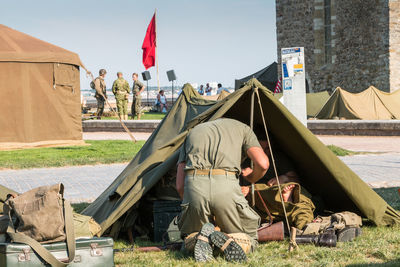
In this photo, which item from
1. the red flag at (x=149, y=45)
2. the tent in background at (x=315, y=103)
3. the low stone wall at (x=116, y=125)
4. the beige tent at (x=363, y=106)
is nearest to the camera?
the low stone wall at (x=116, y=125)

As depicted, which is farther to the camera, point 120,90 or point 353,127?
point 120,90

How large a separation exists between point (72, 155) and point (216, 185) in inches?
387

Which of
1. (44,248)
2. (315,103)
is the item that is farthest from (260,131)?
(315,103)

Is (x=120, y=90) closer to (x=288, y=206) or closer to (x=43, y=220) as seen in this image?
(x=288, y=206)

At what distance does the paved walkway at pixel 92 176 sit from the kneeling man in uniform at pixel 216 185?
12.5 ft

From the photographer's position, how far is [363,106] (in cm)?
2197

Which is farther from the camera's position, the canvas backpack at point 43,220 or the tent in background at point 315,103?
the tent in background at point 315,103

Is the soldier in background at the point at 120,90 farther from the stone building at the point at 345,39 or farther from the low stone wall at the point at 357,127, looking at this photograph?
the stone building at the point at 345,39

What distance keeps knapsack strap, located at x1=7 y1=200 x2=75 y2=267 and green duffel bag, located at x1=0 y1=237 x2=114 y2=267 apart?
4cm

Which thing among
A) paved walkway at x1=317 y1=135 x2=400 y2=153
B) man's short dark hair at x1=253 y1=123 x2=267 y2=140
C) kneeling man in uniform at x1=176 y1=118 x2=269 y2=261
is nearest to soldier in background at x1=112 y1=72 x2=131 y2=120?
paved walkway at x1=317 y1=135 x2=400 y2=153

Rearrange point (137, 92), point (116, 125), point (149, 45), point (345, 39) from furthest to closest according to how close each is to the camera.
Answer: point (345, 39) → point (137, 92) → point (116, 125) → point (149, 45)

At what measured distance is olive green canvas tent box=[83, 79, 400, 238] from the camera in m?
6.12

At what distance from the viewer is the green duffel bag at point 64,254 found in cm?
460

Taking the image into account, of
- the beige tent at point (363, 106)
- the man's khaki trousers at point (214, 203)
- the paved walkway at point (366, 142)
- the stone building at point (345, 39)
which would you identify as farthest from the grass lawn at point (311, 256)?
the stone building at point (345, 39)
